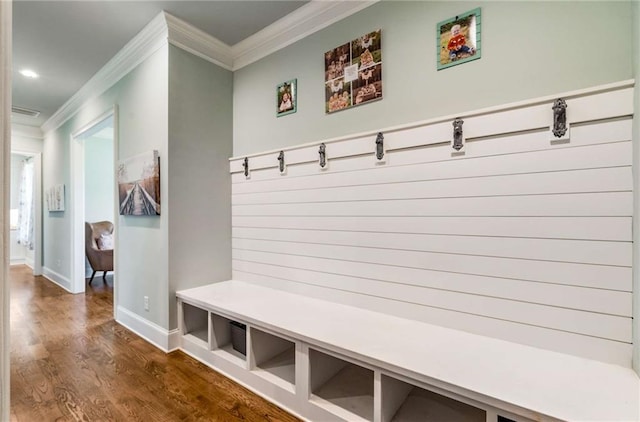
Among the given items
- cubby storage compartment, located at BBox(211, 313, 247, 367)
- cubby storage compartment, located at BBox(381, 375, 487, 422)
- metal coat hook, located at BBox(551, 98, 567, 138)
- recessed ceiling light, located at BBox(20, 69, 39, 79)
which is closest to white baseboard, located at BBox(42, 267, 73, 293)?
recessed ceiling light, located at BBox(20, 69, 39, 79)

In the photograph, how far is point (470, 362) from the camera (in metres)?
1.33

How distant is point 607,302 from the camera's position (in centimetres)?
130

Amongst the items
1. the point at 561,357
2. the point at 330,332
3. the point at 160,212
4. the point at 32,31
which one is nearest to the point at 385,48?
the point at 330,332

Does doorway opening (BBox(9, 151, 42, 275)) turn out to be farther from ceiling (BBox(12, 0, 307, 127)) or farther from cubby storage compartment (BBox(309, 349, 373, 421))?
cubby storage compartment (BBox(309, 349, 373, 421))

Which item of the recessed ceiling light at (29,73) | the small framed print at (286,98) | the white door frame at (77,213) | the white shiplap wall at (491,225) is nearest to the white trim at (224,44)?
the small framed print at (286,98)

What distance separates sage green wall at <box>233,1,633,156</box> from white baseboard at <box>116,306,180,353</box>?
170 cm

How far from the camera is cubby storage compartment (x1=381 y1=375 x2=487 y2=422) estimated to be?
1.44 meters

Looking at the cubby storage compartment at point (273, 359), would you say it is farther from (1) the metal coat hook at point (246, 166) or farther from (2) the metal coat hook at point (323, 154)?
(1) the metal coat hook at point (246, 166)

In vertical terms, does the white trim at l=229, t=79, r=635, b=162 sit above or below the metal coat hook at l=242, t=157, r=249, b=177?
above

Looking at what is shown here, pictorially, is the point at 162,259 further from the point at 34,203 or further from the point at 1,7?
the point at 34,203

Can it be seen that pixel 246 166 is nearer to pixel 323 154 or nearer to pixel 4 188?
pixel 323 154

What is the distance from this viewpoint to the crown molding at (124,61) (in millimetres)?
2426

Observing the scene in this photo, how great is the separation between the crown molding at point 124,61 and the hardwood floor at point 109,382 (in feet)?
8.15

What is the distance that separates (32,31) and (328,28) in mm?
2467
